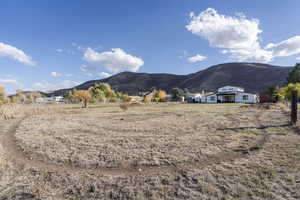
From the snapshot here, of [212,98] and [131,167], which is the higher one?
[212,98]

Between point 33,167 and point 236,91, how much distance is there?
168 ft

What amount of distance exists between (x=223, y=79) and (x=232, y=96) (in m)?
71.5

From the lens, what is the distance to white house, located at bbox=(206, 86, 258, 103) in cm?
4245

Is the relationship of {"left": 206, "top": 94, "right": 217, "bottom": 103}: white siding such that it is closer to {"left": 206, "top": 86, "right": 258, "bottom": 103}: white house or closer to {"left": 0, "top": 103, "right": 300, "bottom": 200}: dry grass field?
{"left": 206, "top": 86, "right": 258, "bottom": 103}: white house

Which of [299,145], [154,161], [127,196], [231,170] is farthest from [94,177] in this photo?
[299,145]

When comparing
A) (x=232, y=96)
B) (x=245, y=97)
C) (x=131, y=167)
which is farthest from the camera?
(x=232, y=96)

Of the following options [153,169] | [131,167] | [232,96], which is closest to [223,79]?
[232,96]

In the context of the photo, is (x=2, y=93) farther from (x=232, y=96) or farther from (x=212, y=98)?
(x=232, y=96)

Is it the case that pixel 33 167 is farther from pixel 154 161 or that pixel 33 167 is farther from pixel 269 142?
pixel 269 142

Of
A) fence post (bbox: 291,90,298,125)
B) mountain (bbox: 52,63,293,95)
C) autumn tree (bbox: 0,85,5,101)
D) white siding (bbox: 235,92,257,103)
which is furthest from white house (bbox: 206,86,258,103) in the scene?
autumn tree (bbox: 0,85,5,101)

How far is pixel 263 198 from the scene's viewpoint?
8.72 feet

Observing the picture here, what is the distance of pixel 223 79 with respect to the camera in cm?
10844

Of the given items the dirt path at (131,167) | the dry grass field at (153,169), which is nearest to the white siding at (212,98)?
the dry grass field at (153,169)

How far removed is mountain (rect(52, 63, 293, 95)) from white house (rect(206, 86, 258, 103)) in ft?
151
